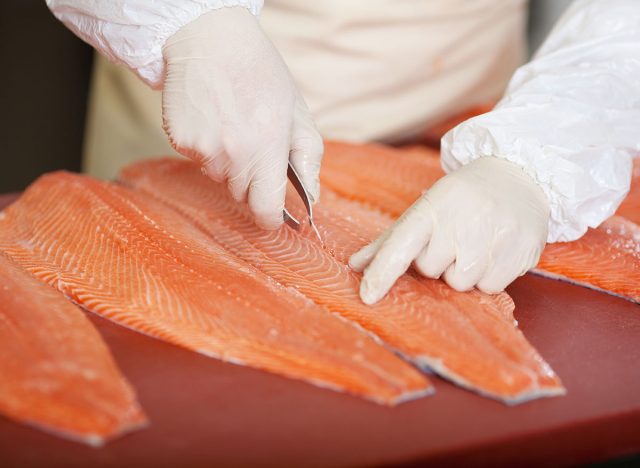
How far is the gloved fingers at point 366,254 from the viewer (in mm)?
1563

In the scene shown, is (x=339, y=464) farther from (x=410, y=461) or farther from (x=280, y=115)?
(x=280, y=115)

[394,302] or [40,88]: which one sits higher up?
[394,302]

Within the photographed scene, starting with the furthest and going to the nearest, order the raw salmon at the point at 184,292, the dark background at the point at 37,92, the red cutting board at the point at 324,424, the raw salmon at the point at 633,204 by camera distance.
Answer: the dark background at the point at 37,92 → the raw salmon at the point at 633,204 → the raw salmon at the point at 184,292 → the red cutting board at the point at 324,424

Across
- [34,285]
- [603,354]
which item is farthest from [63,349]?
[603,354]

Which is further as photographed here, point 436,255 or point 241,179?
point 241,179

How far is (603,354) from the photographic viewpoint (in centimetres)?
147

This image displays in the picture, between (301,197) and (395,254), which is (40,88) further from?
(395,254)

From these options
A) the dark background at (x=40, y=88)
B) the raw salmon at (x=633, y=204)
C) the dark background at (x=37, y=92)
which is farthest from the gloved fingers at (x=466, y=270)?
the dark background at (x=37, y=92)

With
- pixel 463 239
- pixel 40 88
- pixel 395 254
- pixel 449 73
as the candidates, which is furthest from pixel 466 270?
pixel 40 88

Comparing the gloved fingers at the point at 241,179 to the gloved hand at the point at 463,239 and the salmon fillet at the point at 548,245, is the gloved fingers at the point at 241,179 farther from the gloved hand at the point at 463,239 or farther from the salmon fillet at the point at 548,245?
the salmon fillet at the point at 548,245

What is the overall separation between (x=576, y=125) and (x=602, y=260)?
0.32 meters

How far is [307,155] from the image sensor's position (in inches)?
69.6

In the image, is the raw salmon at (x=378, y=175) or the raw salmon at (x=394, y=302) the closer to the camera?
the raw salmon at (x=394, y=302)

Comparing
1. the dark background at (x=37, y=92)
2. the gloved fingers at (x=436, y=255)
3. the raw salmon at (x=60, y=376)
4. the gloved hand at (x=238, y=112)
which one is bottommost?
the dark background at (x=37, y=92)
